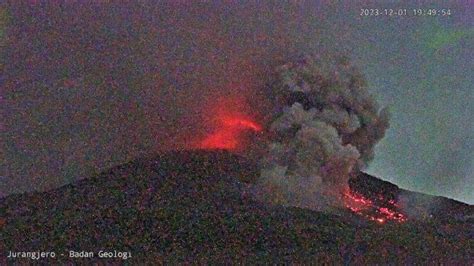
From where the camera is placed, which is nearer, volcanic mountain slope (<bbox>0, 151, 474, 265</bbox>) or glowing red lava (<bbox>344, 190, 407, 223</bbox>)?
volcanic mountain slope (<bbox>0, 151, 474, 265</bbox>)

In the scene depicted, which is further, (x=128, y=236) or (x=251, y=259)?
(x=128, y=236)

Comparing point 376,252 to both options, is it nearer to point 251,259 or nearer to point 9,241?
point 251,259

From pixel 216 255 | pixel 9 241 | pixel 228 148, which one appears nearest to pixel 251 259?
pixel 216 255

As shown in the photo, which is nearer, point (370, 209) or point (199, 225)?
point (199, 225)

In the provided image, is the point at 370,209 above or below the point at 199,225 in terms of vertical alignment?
above
